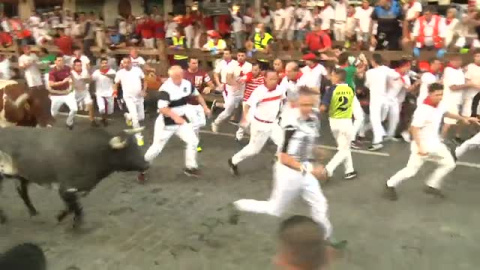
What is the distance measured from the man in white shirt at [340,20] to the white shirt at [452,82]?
16.0ft

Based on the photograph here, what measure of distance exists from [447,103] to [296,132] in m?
6.56

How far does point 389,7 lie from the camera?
15445 millimetres

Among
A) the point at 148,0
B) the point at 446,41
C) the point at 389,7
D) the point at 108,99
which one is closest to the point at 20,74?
the point at 108,99

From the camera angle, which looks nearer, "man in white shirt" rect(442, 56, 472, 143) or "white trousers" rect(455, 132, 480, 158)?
"white trousers" rect(455, 132, 480, 158)

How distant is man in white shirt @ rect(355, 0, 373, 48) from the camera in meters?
16.0

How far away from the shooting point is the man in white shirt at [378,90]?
12.2 m

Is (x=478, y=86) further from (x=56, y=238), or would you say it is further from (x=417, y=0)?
(x=56, y=238)

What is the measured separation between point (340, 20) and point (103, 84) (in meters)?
6.46

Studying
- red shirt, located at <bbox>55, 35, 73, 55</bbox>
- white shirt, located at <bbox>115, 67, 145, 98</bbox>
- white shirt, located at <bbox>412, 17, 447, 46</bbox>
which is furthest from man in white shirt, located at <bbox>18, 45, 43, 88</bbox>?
white shirt, located at <bbox>412, 17, 447, 46</bbox>

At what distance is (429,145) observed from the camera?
28.3 ft

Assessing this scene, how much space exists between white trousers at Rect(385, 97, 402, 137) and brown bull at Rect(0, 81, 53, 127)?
6.77 metres

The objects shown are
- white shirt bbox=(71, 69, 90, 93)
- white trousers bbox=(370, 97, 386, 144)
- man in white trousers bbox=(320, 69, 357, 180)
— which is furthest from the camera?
white shirt bbox=(71, 69, 90, 93)

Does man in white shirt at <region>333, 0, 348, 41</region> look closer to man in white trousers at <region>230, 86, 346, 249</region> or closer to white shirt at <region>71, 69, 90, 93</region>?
white shirt at <region>71, 69, 90, 93</region>

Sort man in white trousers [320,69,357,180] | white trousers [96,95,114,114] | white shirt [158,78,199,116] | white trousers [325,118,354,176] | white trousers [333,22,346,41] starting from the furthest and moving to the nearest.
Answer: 1. white trousers [333,22,346,41]
2. white trousers [96,95,114,114]
3. white shirt [158,78,199,116]
4. white trousers [325,118,354,176]
5. man in white trousers [320,69,357,180]
